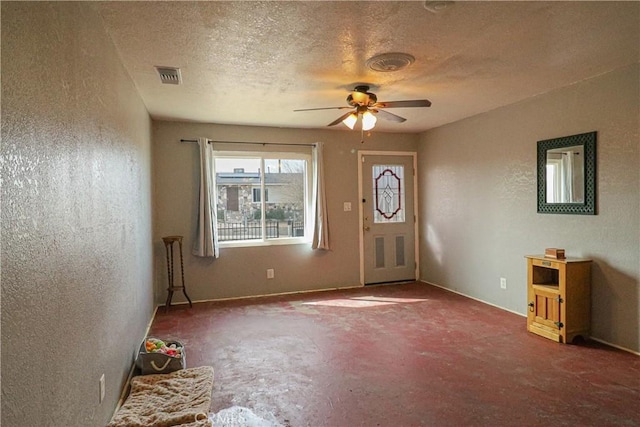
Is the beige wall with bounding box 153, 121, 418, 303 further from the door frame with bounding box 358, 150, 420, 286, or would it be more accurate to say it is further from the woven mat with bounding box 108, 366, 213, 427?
the woven mat with bounding box 108, 366, 213, 427

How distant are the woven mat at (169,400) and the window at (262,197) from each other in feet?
8.32

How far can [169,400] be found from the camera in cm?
236

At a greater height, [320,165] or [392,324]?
[320,165]

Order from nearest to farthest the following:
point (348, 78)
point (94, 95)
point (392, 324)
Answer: point (94, 95)
point (348, 78)
point (392, 324)

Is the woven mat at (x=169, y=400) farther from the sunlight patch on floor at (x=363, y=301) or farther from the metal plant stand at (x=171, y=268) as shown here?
the sunlight patch on floor at (x=363, y=301)

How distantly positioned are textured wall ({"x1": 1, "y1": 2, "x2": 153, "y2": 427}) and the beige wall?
2.32 m

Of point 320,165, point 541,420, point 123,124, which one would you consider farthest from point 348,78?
point 541,420

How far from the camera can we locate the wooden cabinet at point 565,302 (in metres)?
3.29

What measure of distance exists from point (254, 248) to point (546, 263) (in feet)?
11.4

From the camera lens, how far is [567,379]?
8.67 feet

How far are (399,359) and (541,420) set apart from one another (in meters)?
1.08

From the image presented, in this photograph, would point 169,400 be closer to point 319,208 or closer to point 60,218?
point 60,218

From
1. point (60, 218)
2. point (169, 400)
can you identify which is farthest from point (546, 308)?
point (60, 218)

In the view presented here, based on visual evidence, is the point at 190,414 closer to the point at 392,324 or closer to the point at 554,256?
the point at 392,324
